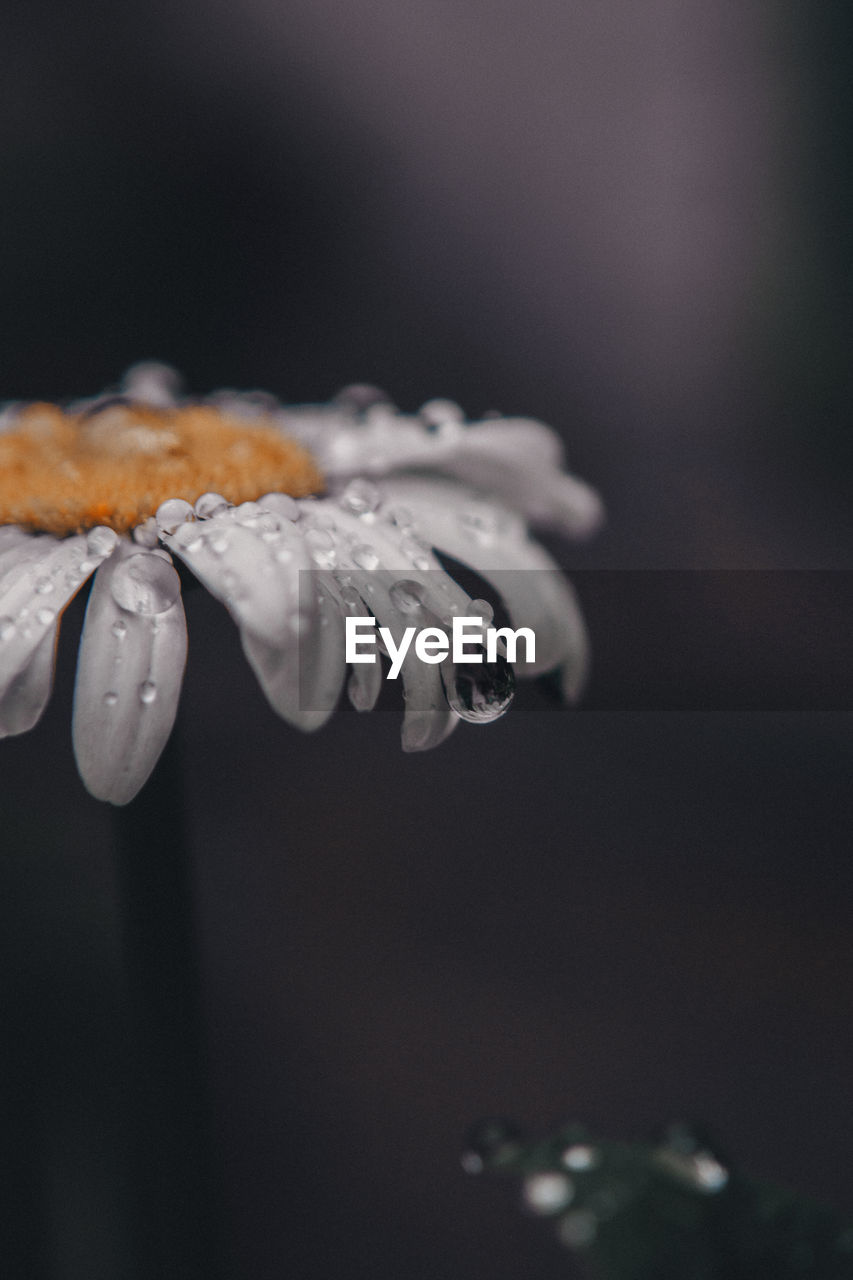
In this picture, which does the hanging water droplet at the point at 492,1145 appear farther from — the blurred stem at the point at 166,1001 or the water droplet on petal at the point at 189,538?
the water droplet on petal at the point at 189,538

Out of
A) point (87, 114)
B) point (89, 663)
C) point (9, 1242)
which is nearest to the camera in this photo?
point (89, 663)

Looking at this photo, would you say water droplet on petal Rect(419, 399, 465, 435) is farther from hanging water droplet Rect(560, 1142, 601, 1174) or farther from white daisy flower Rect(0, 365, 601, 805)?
hanging water droplet Rect(560, 1142, 601, 1174)

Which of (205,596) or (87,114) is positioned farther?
(87,114)

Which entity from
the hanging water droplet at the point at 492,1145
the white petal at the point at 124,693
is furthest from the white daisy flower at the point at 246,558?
the hanging water droplet at the point at 492,1145

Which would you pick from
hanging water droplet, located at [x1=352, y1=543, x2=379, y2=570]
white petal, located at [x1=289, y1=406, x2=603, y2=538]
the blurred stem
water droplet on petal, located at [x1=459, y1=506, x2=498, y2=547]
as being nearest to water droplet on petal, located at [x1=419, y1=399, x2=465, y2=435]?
white petal, located at [x1=289, y1=406, x2=603, y2=538]

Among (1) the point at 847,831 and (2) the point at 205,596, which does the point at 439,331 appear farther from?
(2) the point at 205,596

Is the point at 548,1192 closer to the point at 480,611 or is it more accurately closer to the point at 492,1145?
the point at 492,1145

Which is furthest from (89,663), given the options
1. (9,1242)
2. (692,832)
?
(692,832)
